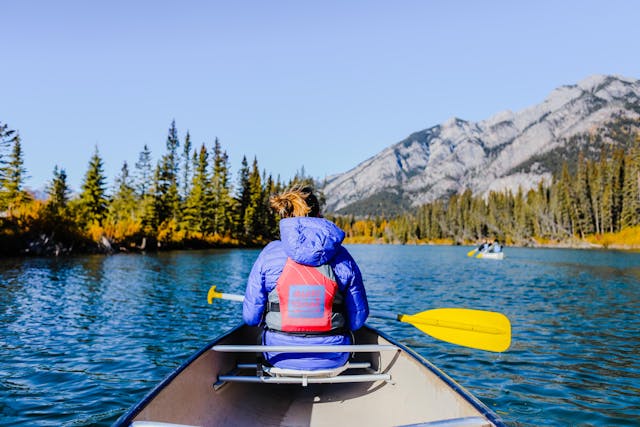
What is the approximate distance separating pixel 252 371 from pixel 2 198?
113 feet

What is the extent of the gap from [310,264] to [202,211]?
2271 inches

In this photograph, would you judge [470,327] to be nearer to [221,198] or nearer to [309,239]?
[309,239]

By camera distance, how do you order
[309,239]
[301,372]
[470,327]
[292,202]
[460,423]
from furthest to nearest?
[470,327], [292,202], [301,372], [309,239], [460,423]

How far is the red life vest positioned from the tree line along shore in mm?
30943

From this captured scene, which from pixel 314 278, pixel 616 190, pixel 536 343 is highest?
pixel 616 190

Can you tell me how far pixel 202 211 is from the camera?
5912cm

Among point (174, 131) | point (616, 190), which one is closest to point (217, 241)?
point (174, 131)

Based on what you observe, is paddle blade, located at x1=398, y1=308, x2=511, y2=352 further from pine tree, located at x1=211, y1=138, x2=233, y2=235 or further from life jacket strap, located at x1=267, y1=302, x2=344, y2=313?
pine tree, located at x1=211, y1=138, x2=233, y2=235

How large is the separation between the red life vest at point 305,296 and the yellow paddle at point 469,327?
2174mm

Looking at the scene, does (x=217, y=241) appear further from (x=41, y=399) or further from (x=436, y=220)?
(x=436, y=220)

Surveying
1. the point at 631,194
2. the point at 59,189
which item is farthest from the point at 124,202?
the point at 631,194

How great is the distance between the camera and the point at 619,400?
6.16 meters

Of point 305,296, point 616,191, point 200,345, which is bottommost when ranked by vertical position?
point 200,345

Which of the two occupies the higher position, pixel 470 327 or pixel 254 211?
pixel 254 211
